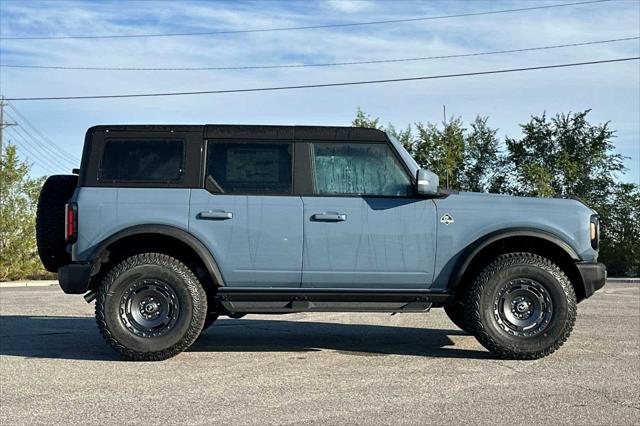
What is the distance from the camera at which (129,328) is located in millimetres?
7066

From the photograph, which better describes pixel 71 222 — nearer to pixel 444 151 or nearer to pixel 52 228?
pixel 52 228

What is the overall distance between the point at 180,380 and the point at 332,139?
2625 mm

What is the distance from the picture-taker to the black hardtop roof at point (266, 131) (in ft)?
24.0

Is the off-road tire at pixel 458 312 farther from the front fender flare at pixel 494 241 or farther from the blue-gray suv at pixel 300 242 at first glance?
the front fender flare at pixel 494 241

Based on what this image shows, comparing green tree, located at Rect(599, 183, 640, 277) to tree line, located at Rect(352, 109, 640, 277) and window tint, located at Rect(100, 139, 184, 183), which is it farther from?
window tint, located at Rect(100, 139, 184, 183)

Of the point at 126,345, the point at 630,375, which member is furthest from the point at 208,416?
the point at 630,375

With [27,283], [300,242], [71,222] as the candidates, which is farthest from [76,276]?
[27,283]

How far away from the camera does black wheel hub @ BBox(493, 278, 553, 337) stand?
7.09 m

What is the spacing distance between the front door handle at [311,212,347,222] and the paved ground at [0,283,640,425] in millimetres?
1280

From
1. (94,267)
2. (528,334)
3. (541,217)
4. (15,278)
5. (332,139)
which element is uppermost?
(332,139)

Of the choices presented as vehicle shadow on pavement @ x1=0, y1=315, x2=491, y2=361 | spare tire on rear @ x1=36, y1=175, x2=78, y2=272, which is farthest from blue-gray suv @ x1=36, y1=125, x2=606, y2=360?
vehicle shadow on pavement @ x1=0, y1=315, x2=491, y2=361

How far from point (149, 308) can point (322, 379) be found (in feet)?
6.15

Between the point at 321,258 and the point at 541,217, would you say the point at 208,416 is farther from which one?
the point at 541,217

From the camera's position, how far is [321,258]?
7145mm
